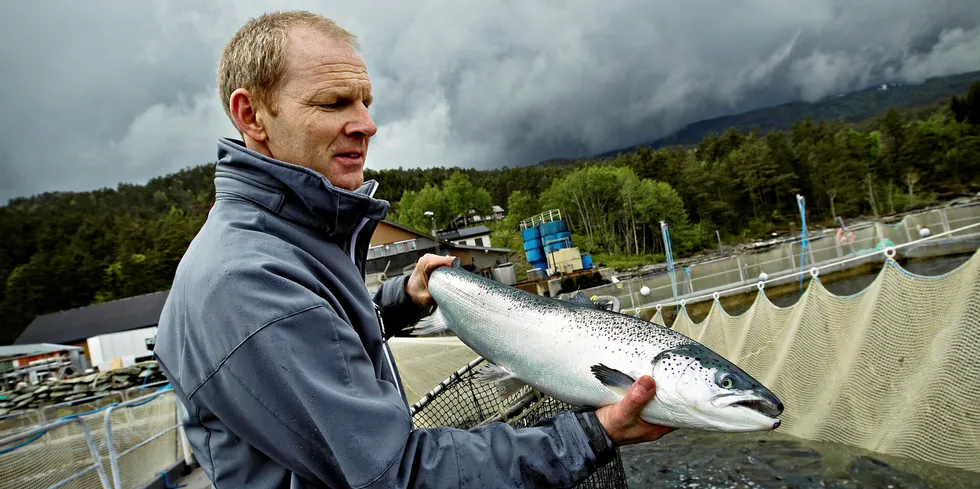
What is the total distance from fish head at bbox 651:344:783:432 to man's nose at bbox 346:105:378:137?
1434mm

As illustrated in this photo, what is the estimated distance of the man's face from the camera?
165 cm

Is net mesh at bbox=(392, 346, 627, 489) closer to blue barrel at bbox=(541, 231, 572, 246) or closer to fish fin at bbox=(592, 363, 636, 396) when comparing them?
fish fin at bbox=(592, 363, 636, 396)

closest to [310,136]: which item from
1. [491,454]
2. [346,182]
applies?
[346,182]

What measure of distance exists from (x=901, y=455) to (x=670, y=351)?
160 inches

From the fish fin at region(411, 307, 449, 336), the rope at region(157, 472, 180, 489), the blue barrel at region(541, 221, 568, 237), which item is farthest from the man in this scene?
the blue barrel at region(541, 221, 568, 237)

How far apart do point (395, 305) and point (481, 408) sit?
1.36 m

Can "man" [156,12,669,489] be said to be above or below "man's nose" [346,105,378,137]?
below

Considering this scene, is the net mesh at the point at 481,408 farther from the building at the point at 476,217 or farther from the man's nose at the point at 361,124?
the building at the point at 476,217

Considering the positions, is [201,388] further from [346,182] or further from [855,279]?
[855,279]

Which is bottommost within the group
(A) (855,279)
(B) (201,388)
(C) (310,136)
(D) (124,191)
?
(A) (855,279)

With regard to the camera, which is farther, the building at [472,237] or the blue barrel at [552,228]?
the building at [472,237]

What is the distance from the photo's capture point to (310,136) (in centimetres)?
169

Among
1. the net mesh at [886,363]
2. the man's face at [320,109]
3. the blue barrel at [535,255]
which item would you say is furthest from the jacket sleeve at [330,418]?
the blue barrel at [535,255]

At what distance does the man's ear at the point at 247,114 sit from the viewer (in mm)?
1685
